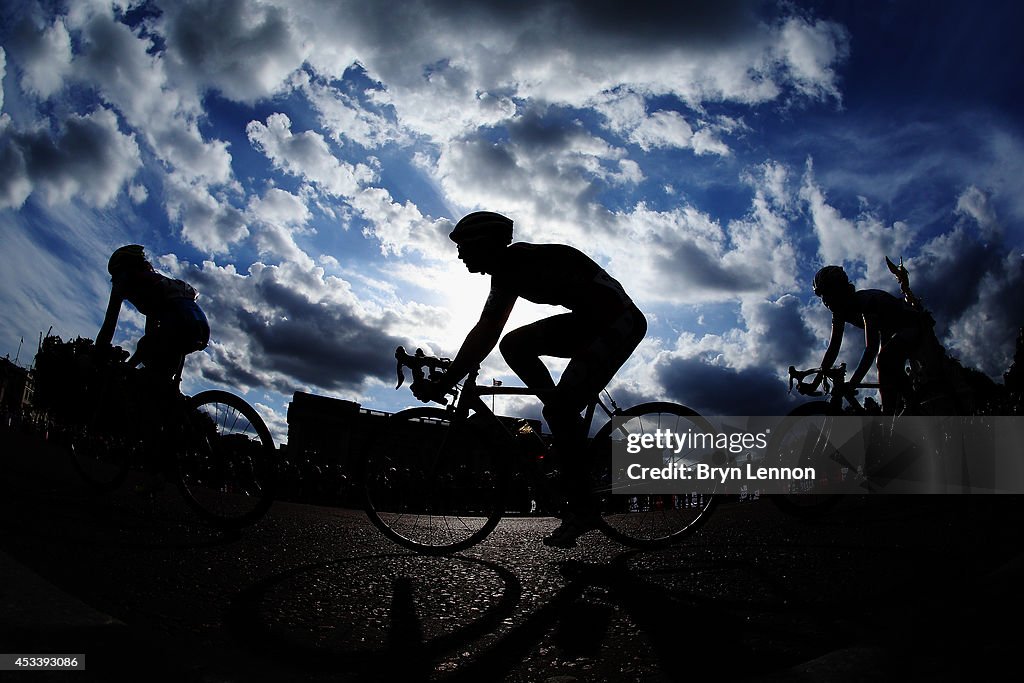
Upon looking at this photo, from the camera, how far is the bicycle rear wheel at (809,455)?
5.00m

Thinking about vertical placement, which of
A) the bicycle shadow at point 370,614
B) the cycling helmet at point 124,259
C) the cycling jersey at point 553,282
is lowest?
the bicycle shadow at point 370,614

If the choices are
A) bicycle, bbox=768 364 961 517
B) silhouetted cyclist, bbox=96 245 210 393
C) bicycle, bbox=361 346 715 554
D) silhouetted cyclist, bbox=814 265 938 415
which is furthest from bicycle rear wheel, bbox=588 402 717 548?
silhouetted cyclist, bbox=96 245 210 393

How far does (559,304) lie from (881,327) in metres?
4.16

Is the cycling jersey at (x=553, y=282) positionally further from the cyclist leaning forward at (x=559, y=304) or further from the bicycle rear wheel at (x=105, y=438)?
the bicycle rear wheel at (x=105, y=438)

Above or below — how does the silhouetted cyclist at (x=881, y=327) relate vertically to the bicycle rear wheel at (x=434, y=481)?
above

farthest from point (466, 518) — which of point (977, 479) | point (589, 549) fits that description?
point (977, 479)

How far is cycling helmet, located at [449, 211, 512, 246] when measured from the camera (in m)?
3.91

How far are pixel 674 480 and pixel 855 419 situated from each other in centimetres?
231

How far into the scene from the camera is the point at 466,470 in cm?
414

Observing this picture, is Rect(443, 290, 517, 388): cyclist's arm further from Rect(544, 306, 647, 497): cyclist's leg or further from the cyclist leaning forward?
Rect(544, 306, 647, 497): cyclist's leg

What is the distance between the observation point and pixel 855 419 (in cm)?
533

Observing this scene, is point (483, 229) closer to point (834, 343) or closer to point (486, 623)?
point (486, 623)

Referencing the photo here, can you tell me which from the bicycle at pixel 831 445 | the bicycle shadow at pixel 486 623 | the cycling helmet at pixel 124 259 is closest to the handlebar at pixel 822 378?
the bicycle at pixel 831 445

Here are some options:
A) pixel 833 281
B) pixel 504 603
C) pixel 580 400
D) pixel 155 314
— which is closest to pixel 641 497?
pixel 580 400
